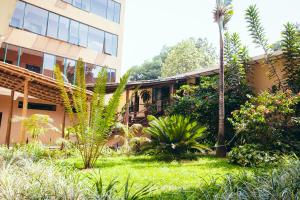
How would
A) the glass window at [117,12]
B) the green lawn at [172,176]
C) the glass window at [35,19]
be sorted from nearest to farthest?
the green lawn at [172,176]
the glass window at [35,19]
the glass window at [117,12]

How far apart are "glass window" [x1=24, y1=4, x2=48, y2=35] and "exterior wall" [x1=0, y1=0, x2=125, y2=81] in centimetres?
33

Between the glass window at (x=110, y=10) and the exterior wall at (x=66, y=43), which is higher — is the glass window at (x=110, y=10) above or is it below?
above

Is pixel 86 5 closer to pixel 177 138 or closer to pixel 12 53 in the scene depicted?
pixel 12 53

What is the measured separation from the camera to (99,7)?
23016 millimetres

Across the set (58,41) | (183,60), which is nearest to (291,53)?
(58,41)

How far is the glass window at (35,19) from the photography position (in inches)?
719

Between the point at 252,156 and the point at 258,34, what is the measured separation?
23.5 feet

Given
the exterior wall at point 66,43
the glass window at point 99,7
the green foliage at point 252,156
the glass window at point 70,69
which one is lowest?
the green foliage at point 252,156

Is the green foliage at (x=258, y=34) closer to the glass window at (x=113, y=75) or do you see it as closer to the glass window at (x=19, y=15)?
the glass window at (x=113, y=75)

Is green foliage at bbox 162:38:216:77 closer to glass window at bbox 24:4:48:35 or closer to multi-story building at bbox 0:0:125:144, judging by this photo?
multi-story building at bbox 0:0:125:144

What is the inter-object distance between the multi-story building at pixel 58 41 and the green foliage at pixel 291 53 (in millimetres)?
9893

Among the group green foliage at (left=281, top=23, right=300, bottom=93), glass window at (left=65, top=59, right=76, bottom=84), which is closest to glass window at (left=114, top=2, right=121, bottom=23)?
glass window at (left=65, top=59, right=76, bottom=84)

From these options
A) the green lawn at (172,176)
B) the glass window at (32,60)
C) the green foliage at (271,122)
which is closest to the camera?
the green lawn at (172,176)

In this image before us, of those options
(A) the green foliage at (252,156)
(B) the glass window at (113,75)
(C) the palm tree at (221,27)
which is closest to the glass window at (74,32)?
(B) the glass window at (113,75)
